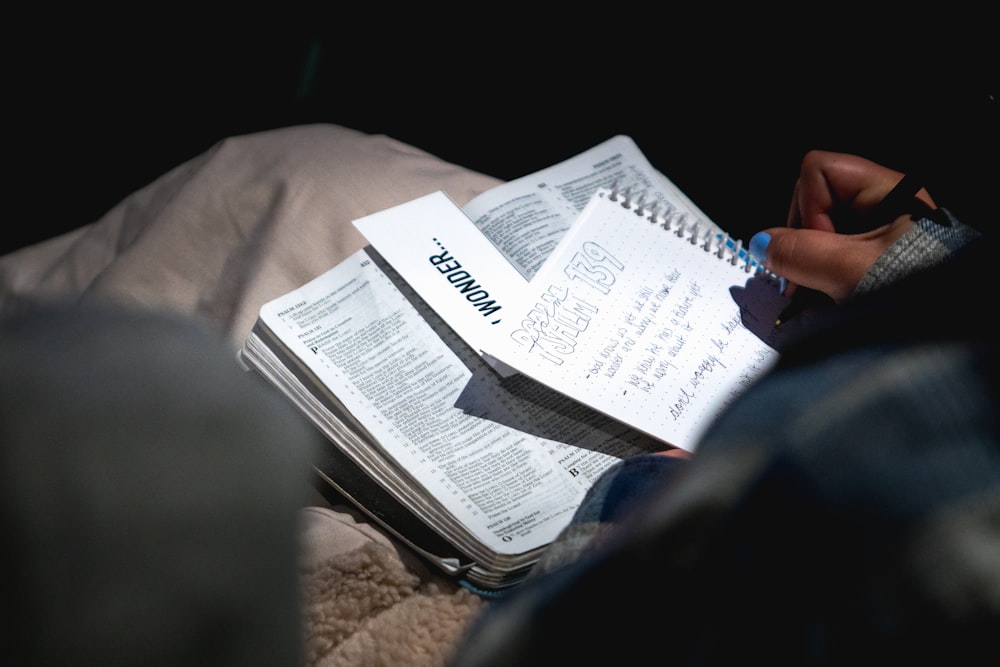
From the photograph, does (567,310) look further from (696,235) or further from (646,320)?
(696,235)

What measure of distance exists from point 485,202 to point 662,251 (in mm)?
193

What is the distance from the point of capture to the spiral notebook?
2.22ft

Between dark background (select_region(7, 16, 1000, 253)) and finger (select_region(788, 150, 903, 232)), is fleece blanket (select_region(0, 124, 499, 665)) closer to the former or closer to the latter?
finger (select_region(788, 150, 903, 232))

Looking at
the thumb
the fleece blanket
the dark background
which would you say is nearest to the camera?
the fleece blanket

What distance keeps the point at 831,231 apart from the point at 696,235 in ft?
0.45

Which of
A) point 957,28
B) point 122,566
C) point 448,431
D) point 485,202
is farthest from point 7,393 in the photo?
point 957,28

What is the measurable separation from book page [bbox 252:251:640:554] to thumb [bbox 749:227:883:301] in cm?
27

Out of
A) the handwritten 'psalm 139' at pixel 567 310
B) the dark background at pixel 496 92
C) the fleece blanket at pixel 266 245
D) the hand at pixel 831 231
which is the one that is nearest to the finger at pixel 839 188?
the hand at pixel 831 231

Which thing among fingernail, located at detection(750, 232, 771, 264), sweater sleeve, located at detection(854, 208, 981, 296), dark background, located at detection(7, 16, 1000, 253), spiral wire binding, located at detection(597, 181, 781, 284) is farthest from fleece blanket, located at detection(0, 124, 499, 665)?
dark background, located at detection(7, 16, 1000, 253)

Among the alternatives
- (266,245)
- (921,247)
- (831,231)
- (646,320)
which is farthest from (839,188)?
(266,245)

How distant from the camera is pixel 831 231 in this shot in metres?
0.81

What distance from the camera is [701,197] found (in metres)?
1.44

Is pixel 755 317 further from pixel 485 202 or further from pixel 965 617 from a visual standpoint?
pixel 965 617

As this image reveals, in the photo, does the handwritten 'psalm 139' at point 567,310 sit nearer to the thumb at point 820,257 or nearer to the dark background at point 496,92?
the thumb at point 820,257
